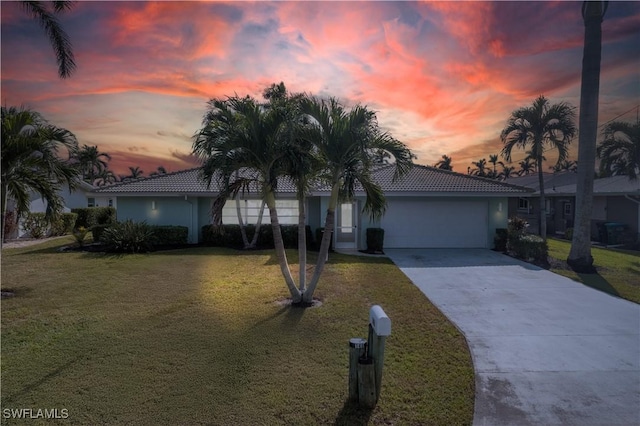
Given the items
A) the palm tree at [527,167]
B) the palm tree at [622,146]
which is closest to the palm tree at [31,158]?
the palm tree at [622,146]

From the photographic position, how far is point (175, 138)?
515 inches

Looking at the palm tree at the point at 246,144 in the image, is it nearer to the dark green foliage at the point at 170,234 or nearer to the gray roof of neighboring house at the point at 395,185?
the gray roof of neighboring house at the point at 395,185

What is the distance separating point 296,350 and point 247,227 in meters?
11.0

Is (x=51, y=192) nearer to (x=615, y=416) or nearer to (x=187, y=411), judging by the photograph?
(x=187, y=411)

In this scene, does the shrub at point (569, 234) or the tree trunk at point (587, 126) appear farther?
the shrub at point (569, 234)

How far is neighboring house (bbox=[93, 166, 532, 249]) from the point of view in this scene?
14.8m

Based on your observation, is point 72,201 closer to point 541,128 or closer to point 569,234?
point 541,128

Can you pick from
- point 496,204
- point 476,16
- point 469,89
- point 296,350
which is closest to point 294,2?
point 476,16

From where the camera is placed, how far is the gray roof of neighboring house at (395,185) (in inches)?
574

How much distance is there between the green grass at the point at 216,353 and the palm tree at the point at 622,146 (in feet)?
52.8

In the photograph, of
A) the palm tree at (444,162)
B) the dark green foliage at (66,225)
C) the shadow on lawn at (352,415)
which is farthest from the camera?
the palm tree at (444,162)

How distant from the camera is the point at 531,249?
12.5 metres

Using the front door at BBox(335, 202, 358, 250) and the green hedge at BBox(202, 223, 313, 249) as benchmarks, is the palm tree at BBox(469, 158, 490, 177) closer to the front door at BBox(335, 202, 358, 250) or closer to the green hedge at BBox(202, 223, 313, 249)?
the front door at BBox(335, 202, 358, 250)

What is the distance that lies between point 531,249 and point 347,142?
9.75 metres
